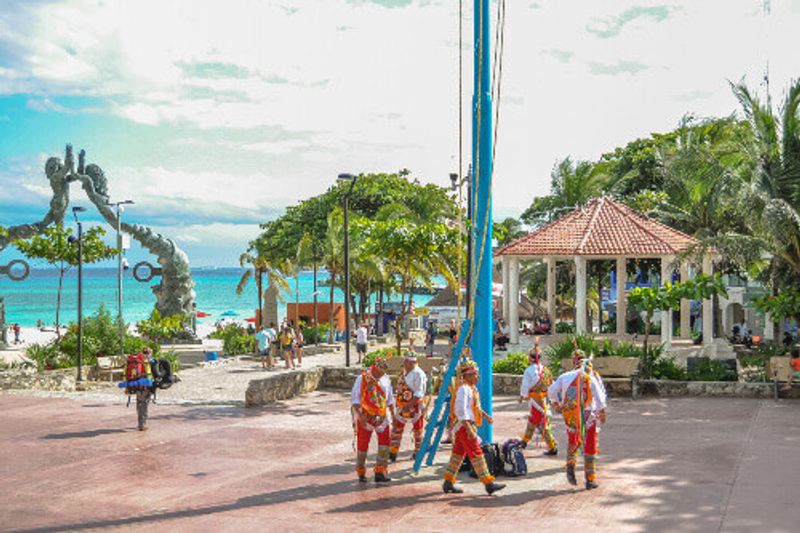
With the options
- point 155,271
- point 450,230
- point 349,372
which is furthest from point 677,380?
point 155,271

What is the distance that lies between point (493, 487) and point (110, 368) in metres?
18.5

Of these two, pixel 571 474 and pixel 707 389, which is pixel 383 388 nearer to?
pixel 571 474

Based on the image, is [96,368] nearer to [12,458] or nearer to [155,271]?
[12,458]

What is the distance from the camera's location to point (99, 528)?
31.7 feet

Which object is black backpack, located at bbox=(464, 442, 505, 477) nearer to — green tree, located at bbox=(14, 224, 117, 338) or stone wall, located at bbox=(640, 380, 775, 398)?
stone wall, located at bbox=(640, 380, 775, 398)

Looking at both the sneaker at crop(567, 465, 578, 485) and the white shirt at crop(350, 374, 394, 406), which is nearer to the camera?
the sneaker at crop(567, 465, 578, 485)

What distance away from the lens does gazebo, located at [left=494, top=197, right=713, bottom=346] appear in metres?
27.1

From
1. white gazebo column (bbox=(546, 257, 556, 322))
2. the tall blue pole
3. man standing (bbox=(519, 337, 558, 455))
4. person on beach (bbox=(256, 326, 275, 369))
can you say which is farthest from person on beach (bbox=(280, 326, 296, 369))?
the tall blue pole

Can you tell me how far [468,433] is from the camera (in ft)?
35.3

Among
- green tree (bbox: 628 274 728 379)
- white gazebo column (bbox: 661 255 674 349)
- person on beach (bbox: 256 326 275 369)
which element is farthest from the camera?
person on beach (bbox: 256 326 275 369)

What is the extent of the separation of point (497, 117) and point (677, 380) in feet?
33.7

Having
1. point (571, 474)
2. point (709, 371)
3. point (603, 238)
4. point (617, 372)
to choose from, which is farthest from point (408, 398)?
point (603, 238)

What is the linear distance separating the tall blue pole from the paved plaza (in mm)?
1440

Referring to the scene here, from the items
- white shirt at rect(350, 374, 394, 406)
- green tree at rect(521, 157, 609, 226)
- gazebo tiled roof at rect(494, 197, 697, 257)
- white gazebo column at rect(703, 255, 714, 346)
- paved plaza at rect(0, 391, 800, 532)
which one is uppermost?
green tree at rect(521, 157, 609, 226)
